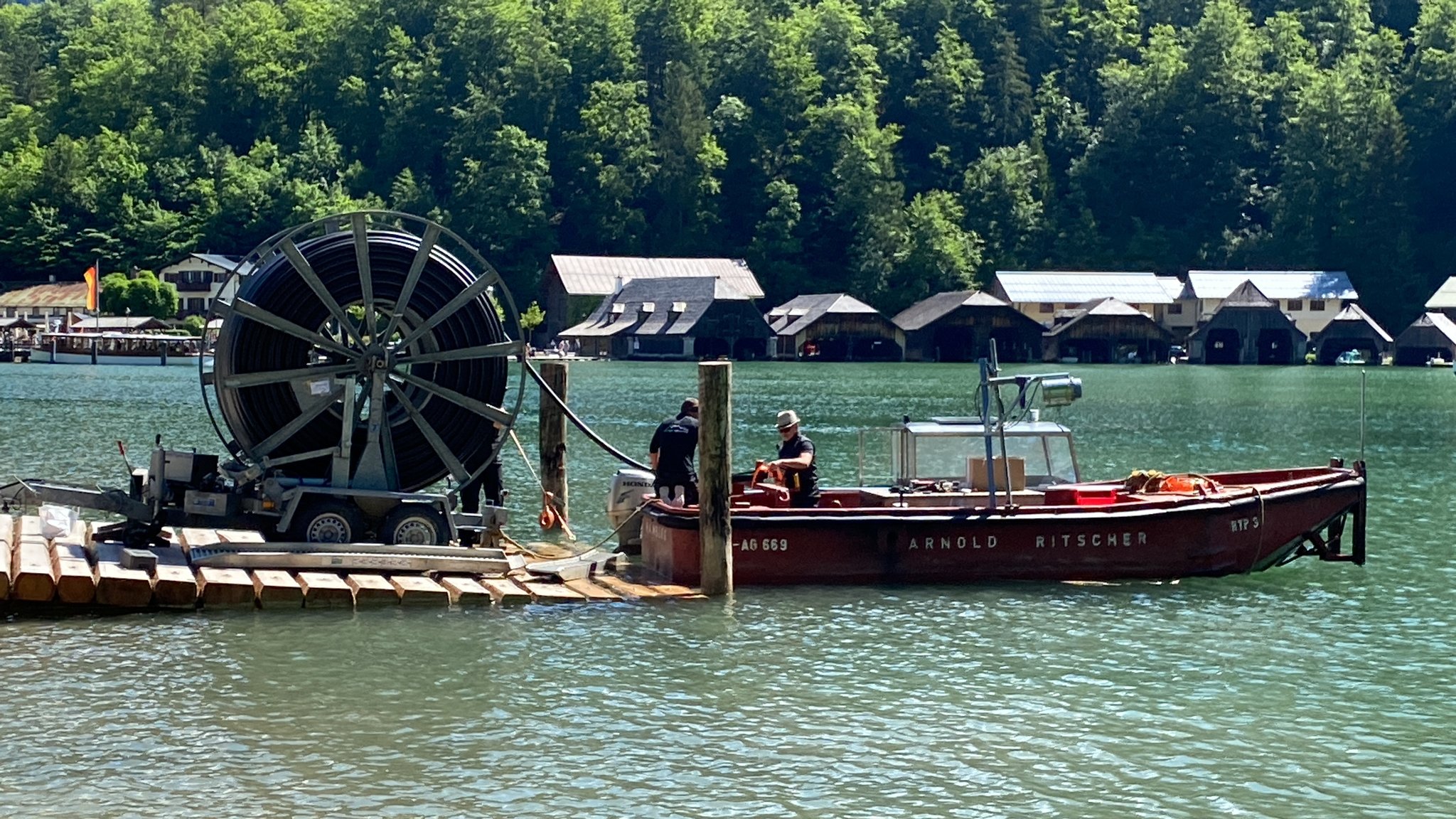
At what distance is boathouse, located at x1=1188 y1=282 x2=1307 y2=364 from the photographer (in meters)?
142

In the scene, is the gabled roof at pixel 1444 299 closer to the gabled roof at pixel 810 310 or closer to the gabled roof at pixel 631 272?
the gabled roof at pixel 810 310

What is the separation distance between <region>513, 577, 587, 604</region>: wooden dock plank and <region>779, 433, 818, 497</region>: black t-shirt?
11.2 ft

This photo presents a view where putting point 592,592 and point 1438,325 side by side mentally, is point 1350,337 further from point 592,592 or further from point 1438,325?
point 592,592

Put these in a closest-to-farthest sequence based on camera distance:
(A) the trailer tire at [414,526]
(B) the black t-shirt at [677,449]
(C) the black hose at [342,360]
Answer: (A) the trailer tire at [414,526] < (C) the black hose at [342,360] < (B) the black t-shirt at [677,449]

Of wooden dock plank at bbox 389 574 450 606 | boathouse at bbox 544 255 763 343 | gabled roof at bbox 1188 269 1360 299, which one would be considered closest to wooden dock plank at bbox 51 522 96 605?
wooden dock plank at bbox 389 574 450 606

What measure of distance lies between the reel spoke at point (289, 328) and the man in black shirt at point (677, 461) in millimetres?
4337

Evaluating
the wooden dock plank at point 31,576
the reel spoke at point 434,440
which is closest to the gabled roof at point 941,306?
the reel spoke at point 434,440

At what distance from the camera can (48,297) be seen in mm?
152750

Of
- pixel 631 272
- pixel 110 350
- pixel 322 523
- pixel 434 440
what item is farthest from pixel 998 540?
pixel 631 272

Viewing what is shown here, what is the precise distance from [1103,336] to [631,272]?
133 feet

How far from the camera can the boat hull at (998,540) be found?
79.9ft

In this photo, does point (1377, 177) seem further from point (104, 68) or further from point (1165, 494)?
point (1165, 494)

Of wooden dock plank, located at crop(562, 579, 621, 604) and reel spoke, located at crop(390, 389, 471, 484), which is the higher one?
reel spoke, located at crop(390, 389, 471, 484)

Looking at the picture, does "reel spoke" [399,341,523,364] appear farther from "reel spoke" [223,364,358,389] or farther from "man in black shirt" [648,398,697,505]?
"man in black shirt" [648,398,697,505]
